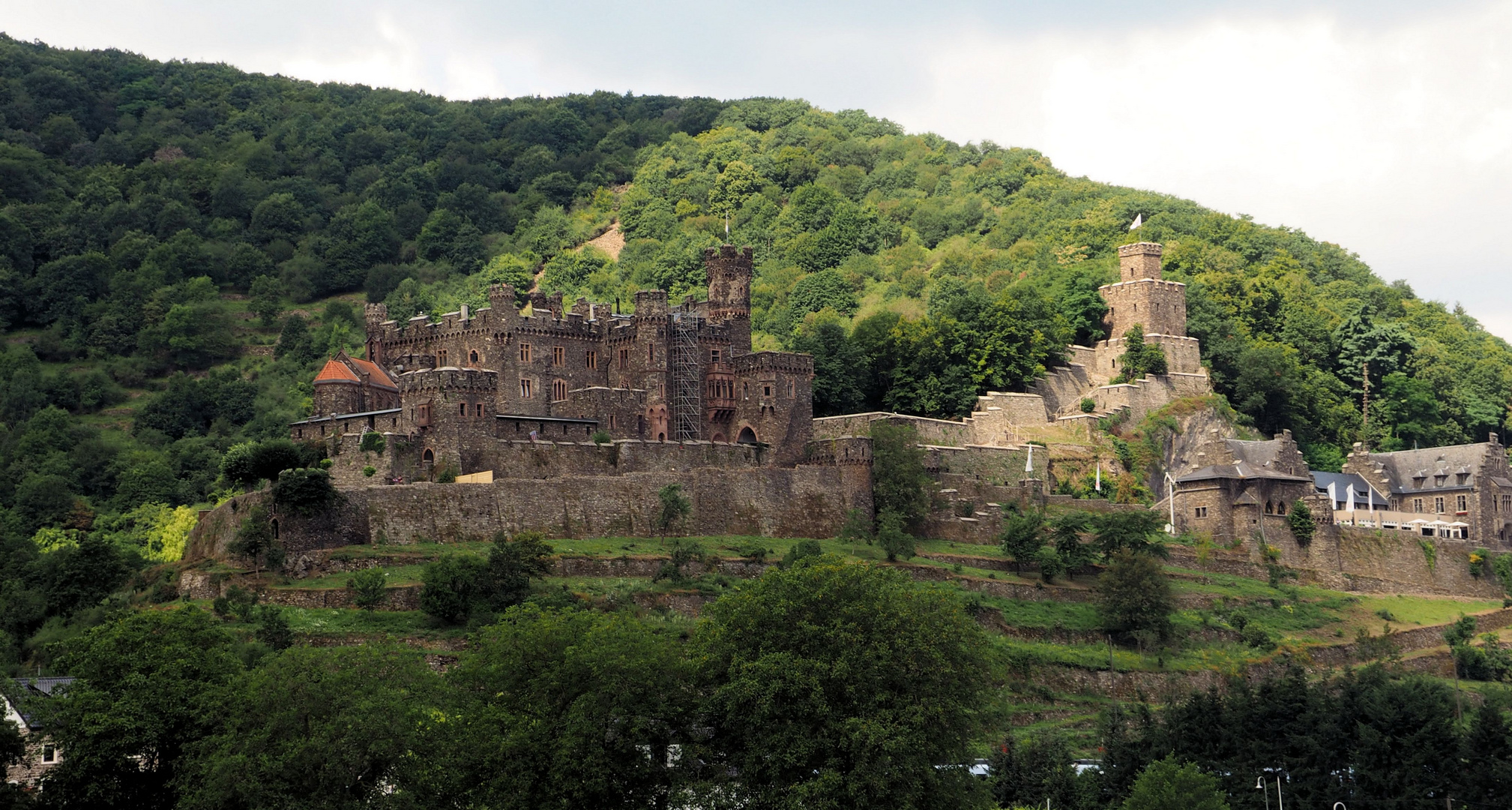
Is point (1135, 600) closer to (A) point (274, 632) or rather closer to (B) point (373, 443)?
(B) point (373, 443)

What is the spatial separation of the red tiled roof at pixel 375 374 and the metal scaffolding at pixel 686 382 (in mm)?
11662

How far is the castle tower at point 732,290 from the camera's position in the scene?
87.7 meters

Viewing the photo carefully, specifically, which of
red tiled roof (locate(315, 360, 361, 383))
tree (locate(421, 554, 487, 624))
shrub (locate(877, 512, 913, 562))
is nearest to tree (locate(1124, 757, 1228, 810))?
shrub (locate(877, 512, 913, 562))

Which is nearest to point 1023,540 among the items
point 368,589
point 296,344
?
point 368,589

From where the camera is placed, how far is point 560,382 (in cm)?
8319

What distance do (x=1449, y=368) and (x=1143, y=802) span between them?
64137mm

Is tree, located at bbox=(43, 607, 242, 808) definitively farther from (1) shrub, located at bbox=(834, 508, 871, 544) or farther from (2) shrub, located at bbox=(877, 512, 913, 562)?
(1) shrub, located at bbox=(834, 508, 871, 544)

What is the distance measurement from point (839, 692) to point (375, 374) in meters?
35.1

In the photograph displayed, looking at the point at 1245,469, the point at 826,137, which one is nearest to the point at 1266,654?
the point at 1245,469

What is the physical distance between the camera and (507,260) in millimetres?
134250

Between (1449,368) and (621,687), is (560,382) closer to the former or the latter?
(621,687)

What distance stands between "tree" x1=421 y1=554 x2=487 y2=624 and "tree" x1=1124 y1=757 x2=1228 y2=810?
73.1 ft

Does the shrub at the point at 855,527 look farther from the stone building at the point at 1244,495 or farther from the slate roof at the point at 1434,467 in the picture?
the slate roof at the point at 1434,467

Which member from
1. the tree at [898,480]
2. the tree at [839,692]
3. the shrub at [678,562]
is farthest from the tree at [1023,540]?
the tree at [839,692]
